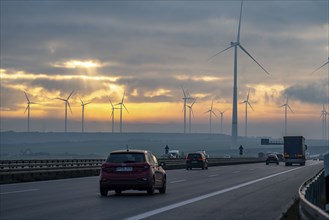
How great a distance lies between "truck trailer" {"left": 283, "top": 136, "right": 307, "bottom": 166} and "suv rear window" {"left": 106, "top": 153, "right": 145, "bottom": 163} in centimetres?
6257

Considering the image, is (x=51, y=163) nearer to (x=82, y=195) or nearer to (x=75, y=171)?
(x=75, y=171)

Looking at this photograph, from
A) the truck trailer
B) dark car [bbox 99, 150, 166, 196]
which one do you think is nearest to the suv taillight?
dark car [bbox 99, 150, 166, 196]

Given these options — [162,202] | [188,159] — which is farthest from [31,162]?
[162,202]

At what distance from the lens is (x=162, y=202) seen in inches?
876

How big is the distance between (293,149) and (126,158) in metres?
63.3

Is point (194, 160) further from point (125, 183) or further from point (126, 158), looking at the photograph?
point (125, 183)

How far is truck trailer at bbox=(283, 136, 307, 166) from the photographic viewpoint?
86.2 meters

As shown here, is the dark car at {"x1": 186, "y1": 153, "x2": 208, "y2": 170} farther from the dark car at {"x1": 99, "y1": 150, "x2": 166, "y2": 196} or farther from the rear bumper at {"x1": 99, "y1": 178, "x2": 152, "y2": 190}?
the rear bumper at {"x1": 99, "y1": 178, "x2": 152, "y2": 190}

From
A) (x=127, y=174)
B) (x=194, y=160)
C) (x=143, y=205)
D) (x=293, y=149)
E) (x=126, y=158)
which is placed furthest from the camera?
(x=293, y=149)

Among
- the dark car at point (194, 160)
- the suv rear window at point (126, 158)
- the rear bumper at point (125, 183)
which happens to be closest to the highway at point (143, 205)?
the rear bumper at point (125, 183)

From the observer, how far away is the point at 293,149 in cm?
8644

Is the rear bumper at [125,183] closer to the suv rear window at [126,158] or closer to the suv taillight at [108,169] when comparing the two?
the suv taillight at [108,169]

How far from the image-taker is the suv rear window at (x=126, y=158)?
83.0 feet

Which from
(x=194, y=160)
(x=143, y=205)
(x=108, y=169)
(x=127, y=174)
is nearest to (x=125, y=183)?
(x=127, y=174)
